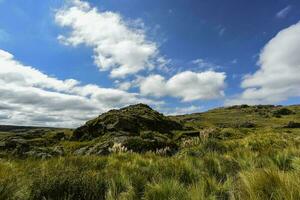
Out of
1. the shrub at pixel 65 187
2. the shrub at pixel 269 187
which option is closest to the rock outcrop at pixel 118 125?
the shrub at pixel 65 187

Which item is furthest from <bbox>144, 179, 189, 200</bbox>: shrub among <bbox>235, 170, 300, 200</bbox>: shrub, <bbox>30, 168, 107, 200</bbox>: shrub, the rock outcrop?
the rock outcrop

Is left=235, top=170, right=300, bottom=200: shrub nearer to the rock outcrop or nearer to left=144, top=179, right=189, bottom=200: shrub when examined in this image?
left=144, top=179, right=189, bottom=200: shrub

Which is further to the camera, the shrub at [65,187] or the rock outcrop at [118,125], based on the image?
the rock outcrop at [118,125]

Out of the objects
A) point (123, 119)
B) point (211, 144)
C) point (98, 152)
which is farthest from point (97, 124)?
point (211, 144)

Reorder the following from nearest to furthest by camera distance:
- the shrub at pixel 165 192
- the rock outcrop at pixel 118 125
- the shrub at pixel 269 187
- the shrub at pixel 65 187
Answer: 1. the shrub at pixel 269 187
2. the shrub at pixel 165 192
3. the shrub at pixel 65 187
4. the rock outcrop at pixel 118 125

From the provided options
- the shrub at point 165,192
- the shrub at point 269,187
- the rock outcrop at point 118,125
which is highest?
the rock outcrop at point 118,125

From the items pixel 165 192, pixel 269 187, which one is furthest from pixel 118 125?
pixel 269 187

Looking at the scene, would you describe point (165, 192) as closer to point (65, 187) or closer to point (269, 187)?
point (269, 187)

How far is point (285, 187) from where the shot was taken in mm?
4844

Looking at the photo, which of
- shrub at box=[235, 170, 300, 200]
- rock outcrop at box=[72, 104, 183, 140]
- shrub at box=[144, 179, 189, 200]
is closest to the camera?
shrub at box=[235, 170, 300, 200]

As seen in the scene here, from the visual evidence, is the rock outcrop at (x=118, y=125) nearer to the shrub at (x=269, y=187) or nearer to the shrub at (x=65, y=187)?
the shrub at (x=65, y=187)

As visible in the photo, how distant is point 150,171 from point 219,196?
3012 mm

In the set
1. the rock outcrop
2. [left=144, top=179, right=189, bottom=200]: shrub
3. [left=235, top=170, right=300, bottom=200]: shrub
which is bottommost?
[left=144, top=179, right=189, bottom=200]: shrub

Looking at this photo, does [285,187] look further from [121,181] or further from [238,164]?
[238,164]
